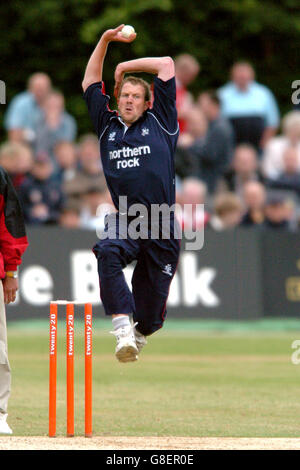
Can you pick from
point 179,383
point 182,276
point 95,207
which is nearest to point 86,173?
point 95,207

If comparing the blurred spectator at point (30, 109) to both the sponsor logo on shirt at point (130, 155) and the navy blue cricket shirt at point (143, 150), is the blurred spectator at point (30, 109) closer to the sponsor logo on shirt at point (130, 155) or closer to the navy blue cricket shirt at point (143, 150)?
the navy blue cricket shirt at point (143, 150)

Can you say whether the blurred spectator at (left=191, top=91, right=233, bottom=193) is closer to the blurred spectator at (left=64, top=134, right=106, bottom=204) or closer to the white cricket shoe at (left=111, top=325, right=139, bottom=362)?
the blurred spectator at (left=64, top=134, right=106, bottom=204)

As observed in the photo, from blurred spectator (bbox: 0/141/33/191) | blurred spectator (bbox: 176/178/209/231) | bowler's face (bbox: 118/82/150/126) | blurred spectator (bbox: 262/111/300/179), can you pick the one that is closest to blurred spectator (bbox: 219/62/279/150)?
blurred spectator (bbox: 262/111/300/179)

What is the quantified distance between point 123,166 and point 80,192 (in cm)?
959

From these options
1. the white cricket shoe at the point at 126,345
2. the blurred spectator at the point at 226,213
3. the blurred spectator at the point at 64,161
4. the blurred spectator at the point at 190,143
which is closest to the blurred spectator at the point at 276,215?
the blurred spectator at the point at 226,213

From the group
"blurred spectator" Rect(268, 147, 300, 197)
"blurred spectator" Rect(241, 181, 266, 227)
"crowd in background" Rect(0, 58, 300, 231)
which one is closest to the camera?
"crowd in background" Rect(0, 58, 300, 231)

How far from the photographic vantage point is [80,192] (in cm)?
2003

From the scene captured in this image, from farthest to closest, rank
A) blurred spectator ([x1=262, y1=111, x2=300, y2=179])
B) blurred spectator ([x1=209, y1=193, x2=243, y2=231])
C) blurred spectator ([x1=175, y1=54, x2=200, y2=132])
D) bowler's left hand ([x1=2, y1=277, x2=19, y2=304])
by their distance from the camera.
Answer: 1. blurred spectator ([x1=262, y1=111, x2=300, y2=179])
2. blurred spectator ([x1=175, y1=54, x2=200, y2=132])
3. blurred spectator ([x1=209, y1=193, x2=243, y2=231])
4. bowler's left hand ([x1=2, y1=277, x2=19, y2=304])

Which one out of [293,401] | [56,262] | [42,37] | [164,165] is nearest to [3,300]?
[164,165]

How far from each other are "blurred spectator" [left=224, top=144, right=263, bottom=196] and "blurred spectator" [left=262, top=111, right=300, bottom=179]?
216 millimetres

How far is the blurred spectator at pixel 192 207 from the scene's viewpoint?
19234mm

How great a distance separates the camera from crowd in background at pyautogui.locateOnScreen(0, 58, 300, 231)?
19516 millimetres

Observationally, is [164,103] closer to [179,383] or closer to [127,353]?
[127,353]

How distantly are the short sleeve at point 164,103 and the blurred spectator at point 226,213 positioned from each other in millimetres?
8981
